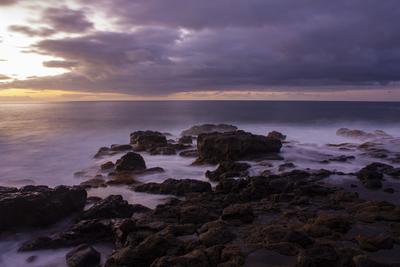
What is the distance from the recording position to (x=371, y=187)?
56.7 ft

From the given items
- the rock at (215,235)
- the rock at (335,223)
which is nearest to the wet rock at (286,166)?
the rock at (335,223)

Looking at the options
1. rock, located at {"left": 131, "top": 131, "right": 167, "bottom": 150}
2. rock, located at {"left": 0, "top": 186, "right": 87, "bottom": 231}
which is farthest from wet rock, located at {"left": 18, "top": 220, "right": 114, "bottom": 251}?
rock, located at {"left": 131, "top": 131, "right": 167, "bottom": 150}

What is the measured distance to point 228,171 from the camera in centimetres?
2133

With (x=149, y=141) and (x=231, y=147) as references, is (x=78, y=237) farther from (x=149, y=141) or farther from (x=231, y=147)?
(x=149, y=141)

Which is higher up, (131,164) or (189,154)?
(131,164)

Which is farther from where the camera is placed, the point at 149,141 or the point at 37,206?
the point at 149,141

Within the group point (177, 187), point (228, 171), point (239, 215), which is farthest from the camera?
point (228, 171)

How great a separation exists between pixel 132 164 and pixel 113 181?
361cm

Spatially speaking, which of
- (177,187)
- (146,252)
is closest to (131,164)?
(177,187)

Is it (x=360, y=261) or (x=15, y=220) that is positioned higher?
(x=360, y=261)

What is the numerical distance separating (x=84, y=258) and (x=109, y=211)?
13.0 feet

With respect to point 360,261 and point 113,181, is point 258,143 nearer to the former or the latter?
point 113,181

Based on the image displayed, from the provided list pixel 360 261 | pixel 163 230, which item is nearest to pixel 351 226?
pixel 360 261

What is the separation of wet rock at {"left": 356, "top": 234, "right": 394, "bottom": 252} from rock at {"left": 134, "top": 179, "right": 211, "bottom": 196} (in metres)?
8.52
